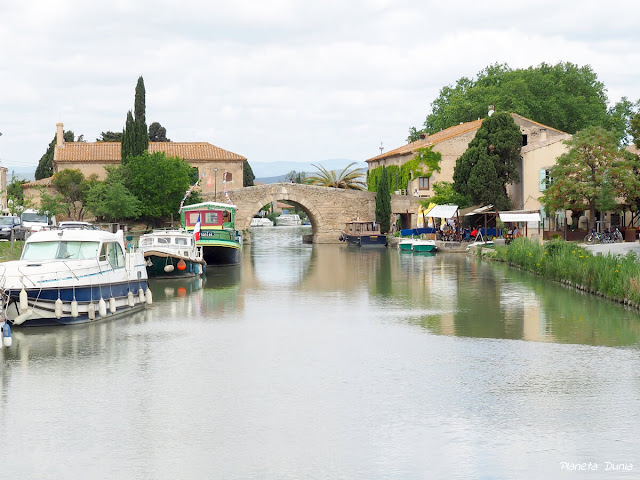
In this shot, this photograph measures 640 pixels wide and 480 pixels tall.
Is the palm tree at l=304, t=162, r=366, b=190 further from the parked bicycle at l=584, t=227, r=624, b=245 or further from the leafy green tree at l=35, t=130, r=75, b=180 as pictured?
the parked bicycle at l=584, t=227, r=624, b=245

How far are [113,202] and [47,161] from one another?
3751cm

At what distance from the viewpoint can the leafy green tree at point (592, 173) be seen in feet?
141

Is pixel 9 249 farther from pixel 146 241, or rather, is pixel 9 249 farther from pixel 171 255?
pixel 171 255

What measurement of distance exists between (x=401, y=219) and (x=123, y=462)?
2317 inches

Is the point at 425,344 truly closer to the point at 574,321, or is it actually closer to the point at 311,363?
the point at 311,363

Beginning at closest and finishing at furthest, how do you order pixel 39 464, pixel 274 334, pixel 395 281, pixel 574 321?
pixel 39 464
pixel 274 334
pixel 574 321
pixel 395 281

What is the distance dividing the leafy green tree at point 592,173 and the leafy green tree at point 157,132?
222 ft

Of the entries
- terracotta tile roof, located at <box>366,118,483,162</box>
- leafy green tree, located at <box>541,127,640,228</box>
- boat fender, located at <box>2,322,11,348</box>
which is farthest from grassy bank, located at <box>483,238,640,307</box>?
terracotta tile roof, located at <box>366,118,483,162</box>

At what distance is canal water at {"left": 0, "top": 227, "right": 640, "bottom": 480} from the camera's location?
10.3 metres

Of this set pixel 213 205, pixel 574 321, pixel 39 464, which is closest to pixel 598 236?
pixel 213 205

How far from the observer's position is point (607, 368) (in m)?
15.5

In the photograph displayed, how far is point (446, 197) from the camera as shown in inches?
2298

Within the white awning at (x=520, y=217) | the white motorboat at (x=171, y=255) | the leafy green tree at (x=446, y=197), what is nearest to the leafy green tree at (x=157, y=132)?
the leafy green tree at (x=446, y=197)

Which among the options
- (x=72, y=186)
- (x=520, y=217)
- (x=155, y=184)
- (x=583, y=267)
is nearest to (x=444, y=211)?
(x=520, y=217)
